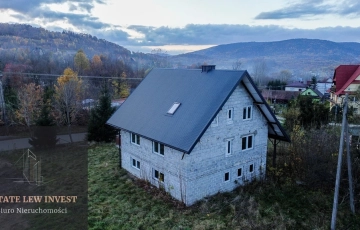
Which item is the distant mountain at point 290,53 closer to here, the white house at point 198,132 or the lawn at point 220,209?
the white house at point 198,132

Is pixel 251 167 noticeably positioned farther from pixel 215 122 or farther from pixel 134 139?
pixel 134 139

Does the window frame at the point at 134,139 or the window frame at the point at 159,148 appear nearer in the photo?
the window frame at the point at 159,148

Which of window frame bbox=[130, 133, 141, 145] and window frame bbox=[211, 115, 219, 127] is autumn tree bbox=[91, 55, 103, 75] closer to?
window frame bbox=[130, 133, 141, 145]

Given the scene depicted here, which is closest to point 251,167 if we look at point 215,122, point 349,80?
point 215,122

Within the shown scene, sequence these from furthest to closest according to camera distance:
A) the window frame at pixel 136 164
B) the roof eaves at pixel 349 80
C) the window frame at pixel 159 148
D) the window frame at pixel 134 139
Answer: the roof eaves at pixel 349 80 < the window frame at pixel 136 164 < the window frame at pixel 134 139 < the window frame at pixel 159 148

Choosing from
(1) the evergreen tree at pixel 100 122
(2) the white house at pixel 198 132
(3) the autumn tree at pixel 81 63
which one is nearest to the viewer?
(2) the white house at pixel 198 132

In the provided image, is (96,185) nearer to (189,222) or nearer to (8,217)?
(8,217)

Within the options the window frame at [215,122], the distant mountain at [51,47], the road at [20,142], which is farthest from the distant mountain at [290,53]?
the window frame at [215,122]
